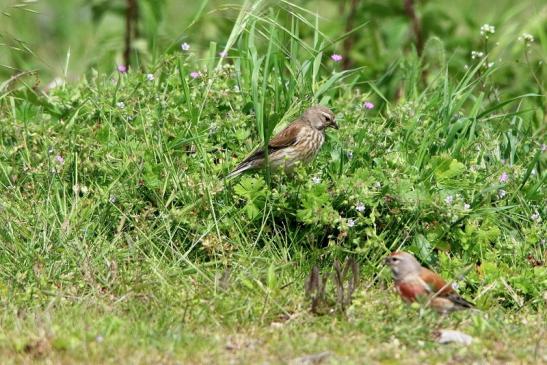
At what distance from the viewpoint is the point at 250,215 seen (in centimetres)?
693

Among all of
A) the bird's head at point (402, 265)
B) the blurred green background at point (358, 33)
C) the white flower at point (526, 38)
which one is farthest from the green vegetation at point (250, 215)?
the blurred green background at point (358, 33)

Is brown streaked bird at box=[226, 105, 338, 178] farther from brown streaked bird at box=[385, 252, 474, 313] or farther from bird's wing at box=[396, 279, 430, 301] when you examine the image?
bird's wing at box=[396, 279, 430, 301]

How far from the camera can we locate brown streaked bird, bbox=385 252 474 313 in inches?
235

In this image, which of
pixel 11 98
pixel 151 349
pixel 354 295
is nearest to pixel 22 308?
pixel 151 349

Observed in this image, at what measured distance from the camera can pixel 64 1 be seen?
13.6 m

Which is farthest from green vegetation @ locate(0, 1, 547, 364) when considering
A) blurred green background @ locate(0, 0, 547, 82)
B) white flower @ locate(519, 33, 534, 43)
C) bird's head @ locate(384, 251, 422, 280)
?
blurred green background @ locate(0, 0, 547, 82)

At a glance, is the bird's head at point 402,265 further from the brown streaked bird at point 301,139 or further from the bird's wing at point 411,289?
the brown streaked bird at point 301,139

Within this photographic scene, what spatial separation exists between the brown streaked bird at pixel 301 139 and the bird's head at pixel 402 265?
51.6 inches

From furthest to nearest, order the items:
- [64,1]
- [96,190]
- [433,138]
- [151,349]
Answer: [64,1] → [433,138] → [96,190] → [151,349]

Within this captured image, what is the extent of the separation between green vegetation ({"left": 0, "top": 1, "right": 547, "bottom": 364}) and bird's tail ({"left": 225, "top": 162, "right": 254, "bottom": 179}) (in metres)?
0.08

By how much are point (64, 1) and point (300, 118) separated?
6.63 meters

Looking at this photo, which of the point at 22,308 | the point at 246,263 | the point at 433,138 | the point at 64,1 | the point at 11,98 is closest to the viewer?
the point at 22,308

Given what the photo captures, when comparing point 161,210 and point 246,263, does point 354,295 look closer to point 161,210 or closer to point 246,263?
point 246,263

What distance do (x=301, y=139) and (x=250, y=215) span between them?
86 cm
